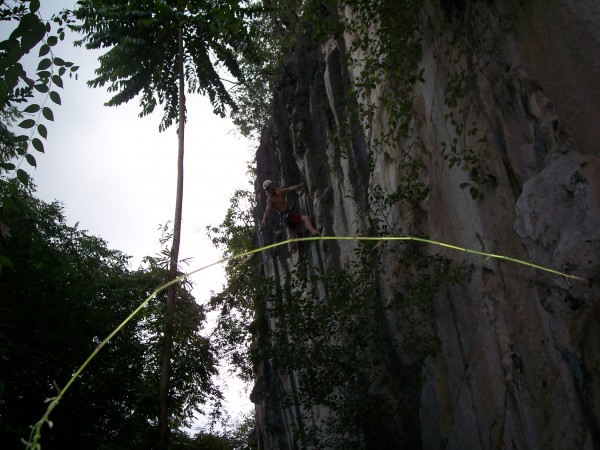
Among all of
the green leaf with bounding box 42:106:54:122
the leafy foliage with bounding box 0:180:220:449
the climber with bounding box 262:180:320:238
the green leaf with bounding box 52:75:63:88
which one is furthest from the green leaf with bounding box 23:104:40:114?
the climber with bounding box 262:180:320:238

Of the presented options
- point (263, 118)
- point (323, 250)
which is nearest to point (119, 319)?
point (323, 250)

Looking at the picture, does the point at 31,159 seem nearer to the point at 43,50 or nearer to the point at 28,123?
the point at 28,123

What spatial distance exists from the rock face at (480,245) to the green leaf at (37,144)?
11.8ft

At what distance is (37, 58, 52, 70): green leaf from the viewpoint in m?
3.36

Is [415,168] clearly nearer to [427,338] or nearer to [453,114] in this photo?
[453,114]

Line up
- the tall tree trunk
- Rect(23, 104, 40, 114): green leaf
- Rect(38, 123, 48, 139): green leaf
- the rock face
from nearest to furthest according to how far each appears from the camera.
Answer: Rect(23, 104, 40, 114): green leaf, Rect(38, 123, 48, 139): green leaf, the rock face, the tall tree trunk

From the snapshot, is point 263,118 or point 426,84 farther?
point 263,118

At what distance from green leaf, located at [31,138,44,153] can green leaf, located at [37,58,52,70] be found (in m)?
0.51

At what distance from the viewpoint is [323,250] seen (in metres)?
11.1

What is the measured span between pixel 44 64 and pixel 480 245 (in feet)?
14.6

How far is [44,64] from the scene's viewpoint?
11.1ft

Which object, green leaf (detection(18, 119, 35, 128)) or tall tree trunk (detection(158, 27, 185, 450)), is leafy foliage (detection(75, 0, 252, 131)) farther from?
green leaf (detection(18, 119, 35, 128))

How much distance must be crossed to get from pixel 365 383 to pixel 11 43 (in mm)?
6388

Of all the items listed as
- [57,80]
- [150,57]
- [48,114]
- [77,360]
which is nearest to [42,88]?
[57,80]
